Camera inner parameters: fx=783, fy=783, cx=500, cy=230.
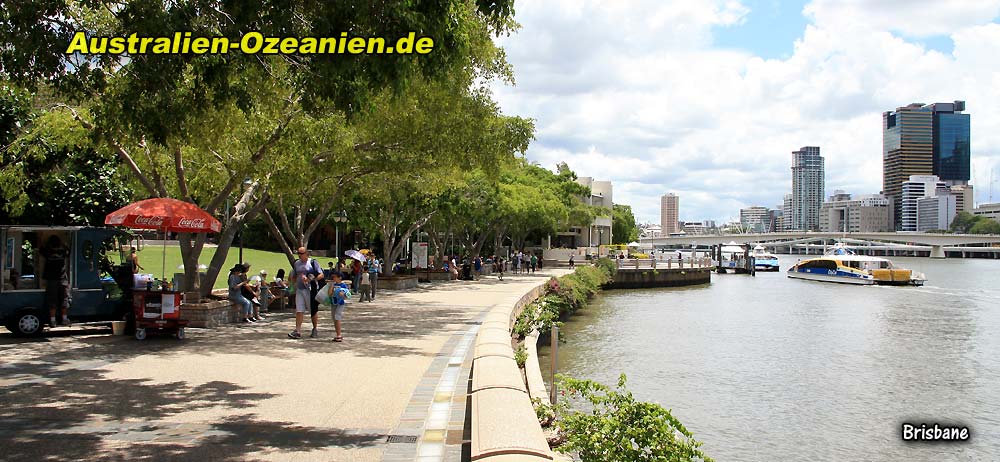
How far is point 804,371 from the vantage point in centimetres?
1916

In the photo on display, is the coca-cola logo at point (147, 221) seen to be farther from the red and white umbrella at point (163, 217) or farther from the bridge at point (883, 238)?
the bridge at point (883, 238)

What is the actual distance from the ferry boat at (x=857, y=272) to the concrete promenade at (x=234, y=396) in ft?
175

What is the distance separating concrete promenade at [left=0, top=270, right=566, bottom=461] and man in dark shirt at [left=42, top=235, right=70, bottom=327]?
0.54m

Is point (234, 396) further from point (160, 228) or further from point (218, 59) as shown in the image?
point (160, 228)

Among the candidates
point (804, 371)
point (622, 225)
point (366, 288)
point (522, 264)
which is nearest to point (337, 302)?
point (366, 288)

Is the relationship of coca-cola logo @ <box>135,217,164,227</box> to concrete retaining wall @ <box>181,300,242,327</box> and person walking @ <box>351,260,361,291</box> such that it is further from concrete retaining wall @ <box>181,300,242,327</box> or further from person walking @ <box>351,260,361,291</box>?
person walking @ <box>351,260,361,291</box>

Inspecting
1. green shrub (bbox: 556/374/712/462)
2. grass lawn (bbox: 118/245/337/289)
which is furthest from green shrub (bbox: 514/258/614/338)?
grass lawn (bbox: 118/245/337/289)

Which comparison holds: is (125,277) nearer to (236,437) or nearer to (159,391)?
(159,391)

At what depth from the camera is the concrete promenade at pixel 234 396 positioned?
662 cm

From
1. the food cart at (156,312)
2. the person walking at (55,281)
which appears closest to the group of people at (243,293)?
the food cart at (156,312)

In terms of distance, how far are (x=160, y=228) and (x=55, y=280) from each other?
6.08 feet

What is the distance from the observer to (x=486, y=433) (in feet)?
15.8

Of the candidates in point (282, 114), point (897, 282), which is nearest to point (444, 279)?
point (282, 114)

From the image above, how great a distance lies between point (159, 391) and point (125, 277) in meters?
5.77
